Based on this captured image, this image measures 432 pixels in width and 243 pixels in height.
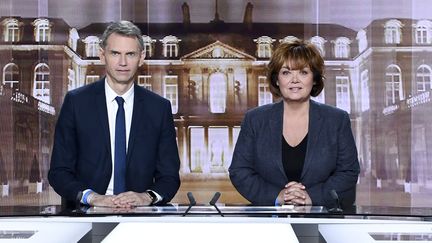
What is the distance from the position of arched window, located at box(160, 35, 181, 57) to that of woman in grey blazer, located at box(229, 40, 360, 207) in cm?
219

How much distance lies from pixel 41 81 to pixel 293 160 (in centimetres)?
256

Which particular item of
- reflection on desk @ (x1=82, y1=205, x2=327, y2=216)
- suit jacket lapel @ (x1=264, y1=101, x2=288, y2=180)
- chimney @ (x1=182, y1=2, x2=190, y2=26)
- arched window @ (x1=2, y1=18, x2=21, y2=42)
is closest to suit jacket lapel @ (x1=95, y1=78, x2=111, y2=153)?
suit jacket lapel @ (x1=264, y1=101, x2=288, y2=180)

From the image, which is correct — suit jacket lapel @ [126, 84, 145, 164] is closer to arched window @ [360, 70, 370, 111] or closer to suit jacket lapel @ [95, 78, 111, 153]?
suit jacket lapel @ [95, 78, 111, 153]

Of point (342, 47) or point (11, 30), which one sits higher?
point (11, 30)

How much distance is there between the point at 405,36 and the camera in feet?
15.3

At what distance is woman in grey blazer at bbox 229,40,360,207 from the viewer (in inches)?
95.0

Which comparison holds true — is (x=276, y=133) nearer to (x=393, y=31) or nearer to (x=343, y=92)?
(x=343, y=92)

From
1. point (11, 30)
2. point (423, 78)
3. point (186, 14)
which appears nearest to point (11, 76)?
point (11, 30)

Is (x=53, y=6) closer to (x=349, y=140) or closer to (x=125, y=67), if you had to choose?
(x=125, y=67)

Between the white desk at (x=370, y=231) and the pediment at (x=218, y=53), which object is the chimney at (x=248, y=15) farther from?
the white desk at (x=370, y=231)

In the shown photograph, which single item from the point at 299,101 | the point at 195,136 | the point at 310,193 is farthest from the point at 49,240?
the point at 195,136

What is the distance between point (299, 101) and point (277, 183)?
280 mm

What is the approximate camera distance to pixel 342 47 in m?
4.65

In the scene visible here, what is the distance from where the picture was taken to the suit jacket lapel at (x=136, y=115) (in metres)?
2.54
